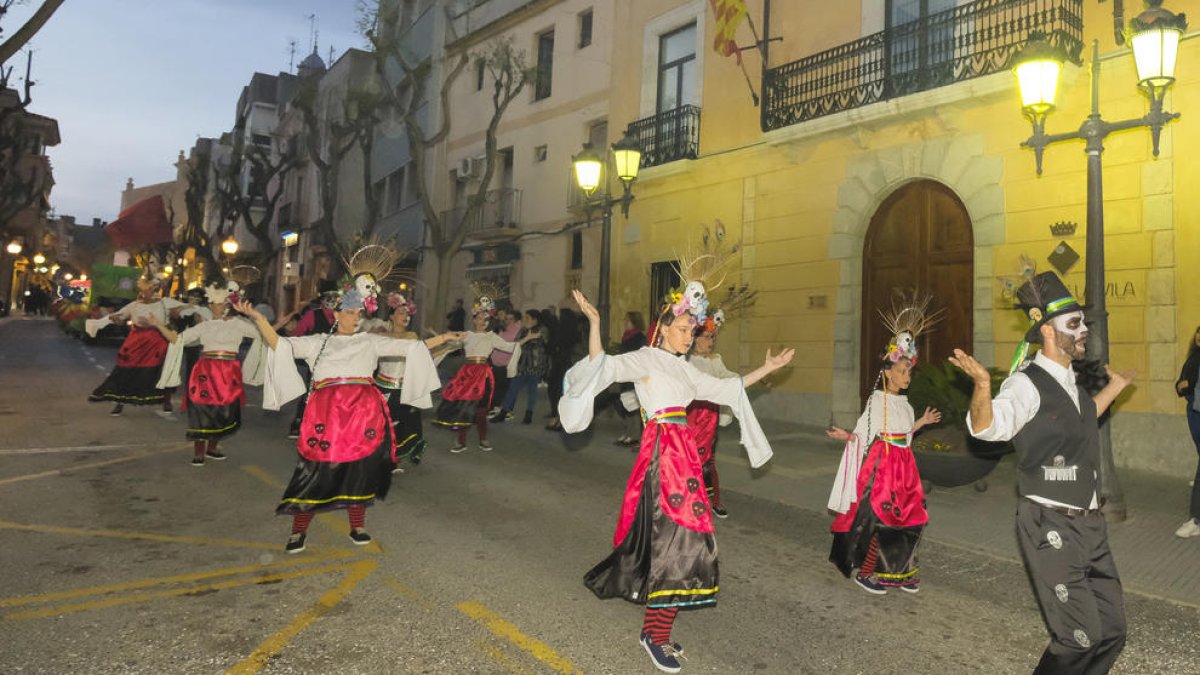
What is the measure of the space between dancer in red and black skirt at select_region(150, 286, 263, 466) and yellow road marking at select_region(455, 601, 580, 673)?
5322 millimetres

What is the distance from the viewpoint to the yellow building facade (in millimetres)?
9469

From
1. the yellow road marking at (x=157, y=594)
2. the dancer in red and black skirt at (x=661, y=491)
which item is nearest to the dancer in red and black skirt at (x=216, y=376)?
the yellow road marking at (x=157, y=594)

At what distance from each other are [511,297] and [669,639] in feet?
60.7

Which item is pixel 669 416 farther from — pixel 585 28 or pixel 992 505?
pixel 585 28

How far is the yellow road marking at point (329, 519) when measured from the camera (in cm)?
531

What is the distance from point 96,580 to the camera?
4449 mm

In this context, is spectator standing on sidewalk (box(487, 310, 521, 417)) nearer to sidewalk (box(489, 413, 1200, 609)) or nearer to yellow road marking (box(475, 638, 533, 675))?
sidewalk (box(489, 413, 1200, 609))

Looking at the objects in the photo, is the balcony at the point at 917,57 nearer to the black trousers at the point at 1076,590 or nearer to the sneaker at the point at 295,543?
the black trousers at the point at 1076,590

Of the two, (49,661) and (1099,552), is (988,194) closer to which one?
(1099,552)

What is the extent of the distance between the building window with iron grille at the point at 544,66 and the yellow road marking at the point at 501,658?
64.1 ft

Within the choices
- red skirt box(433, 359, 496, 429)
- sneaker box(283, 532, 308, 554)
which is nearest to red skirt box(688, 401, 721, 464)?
sneaker box(283, 532, 308, 554)

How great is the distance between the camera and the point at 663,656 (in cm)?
354

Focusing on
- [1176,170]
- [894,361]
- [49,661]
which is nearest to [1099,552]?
[894,361]

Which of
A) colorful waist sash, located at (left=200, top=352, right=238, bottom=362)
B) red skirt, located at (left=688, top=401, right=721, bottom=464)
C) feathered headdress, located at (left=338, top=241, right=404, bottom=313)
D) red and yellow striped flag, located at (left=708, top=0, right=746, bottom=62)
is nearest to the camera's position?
feathered headdress, located at (left=338, top=241, right=404, bottom=313)
